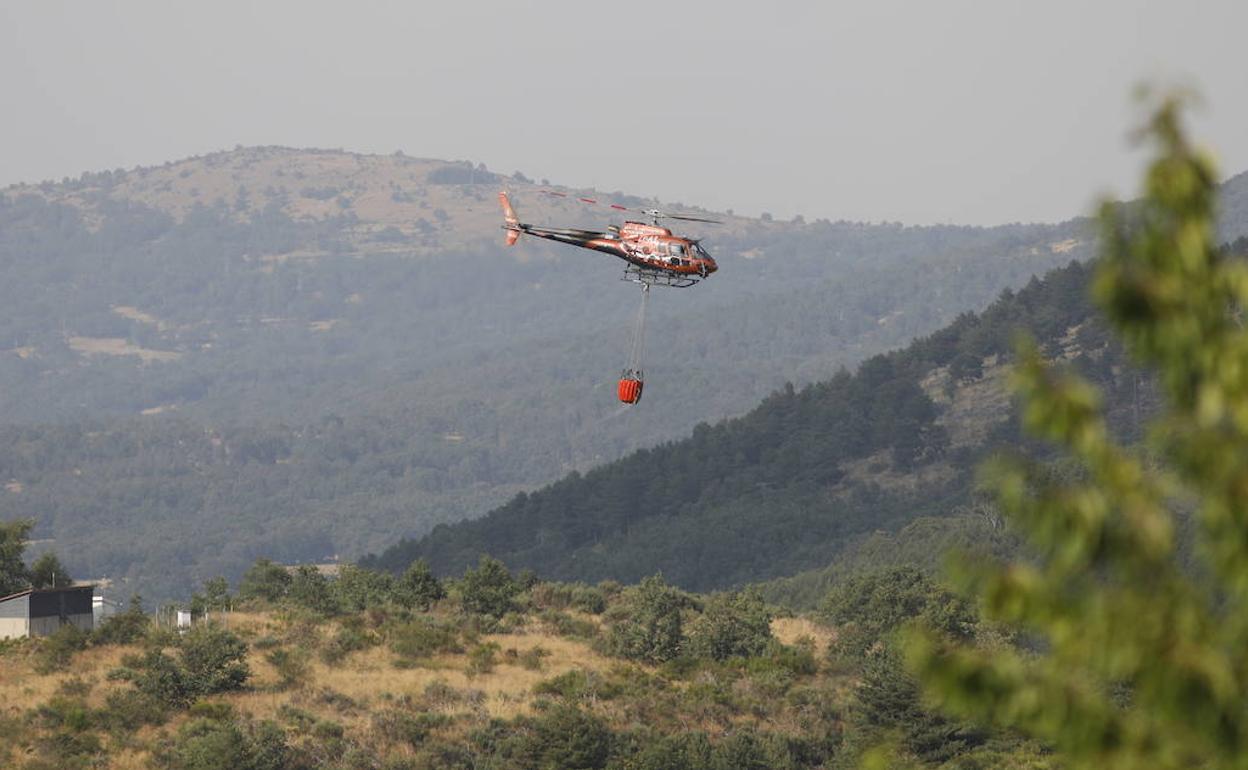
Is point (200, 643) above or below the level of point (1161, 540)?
below

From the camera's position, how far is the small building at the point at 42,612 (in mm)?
62656

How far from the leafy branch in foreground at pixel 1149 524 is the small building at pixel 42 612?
56.5m

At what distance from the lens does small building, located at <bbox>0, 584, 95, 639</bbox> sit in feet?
206

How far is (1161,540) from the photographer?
28.9 feet

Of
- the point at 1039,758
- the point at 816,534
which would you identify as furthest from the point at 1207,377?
the point at 816,534

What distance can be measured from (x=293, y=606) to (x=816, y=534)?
119109 millimetres

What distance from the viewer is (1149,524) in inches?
348

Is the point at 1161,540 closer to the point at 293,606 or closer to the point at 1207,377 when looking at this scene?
the point at 1207,377

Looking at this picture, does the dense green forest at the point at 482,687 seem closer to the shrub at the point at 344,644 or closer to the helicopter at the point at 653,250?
the shrub at the point at 344,644

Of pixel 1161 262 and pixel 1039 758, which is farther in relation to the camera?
pixel 1039 758

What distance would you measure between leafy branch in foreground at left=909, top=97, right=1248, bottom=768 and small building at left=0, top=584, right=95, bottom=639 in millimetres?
56513

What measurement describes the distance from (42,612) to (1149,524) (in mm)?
58878

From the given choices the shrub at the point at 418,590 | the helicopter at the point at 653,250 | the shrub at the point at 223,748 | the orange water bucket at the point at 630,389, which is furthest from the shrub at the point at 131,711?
the shrub at the point at 418,590

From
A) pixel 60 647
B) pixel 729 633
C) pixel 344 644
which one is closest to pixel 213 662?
pixel 60 647
